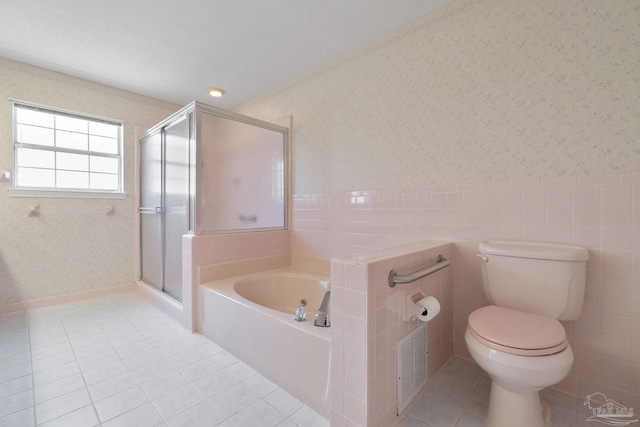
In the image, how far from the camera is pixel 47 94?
2570 mm

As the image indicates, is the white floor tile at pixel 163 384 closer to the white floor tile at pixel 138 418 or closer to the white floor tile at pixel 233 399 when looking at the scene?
the white floor tile at pixel 138 418

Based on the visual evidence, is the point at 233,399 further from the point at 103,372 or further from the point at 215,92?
the point at 215,92

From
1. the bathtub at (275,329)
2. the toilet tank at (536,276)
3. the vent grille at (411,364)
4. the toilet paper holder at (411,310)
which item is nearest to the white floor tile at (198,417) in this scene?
the bathtub at (275,329)

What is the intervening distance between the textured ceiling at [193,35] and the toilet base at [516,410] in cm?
223

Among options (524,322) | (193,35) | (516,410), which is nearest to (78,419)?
(516,410)

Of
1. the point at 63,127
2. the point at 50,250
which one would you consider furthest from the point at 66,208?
the point at 63,127

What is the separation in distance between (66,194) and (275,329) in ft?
8.97

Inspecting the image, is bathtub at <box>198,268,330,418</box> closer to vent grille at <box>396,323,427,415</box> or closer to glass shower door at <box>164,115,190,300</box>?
vent grille at <box>396,323,427,415</box>

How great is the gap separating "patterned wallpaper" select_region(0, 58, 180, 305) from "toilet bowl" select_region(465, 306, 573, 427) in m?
3.52

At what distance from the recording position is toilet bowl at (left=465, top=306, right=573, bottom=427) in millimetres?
993

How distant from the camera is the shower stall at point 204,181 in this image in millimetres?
2205

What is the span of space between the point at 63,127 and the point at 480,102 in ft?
12.5

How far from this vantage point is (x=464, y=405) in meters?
1.33

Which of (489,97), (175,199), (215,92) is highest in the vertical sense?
(215,92)
